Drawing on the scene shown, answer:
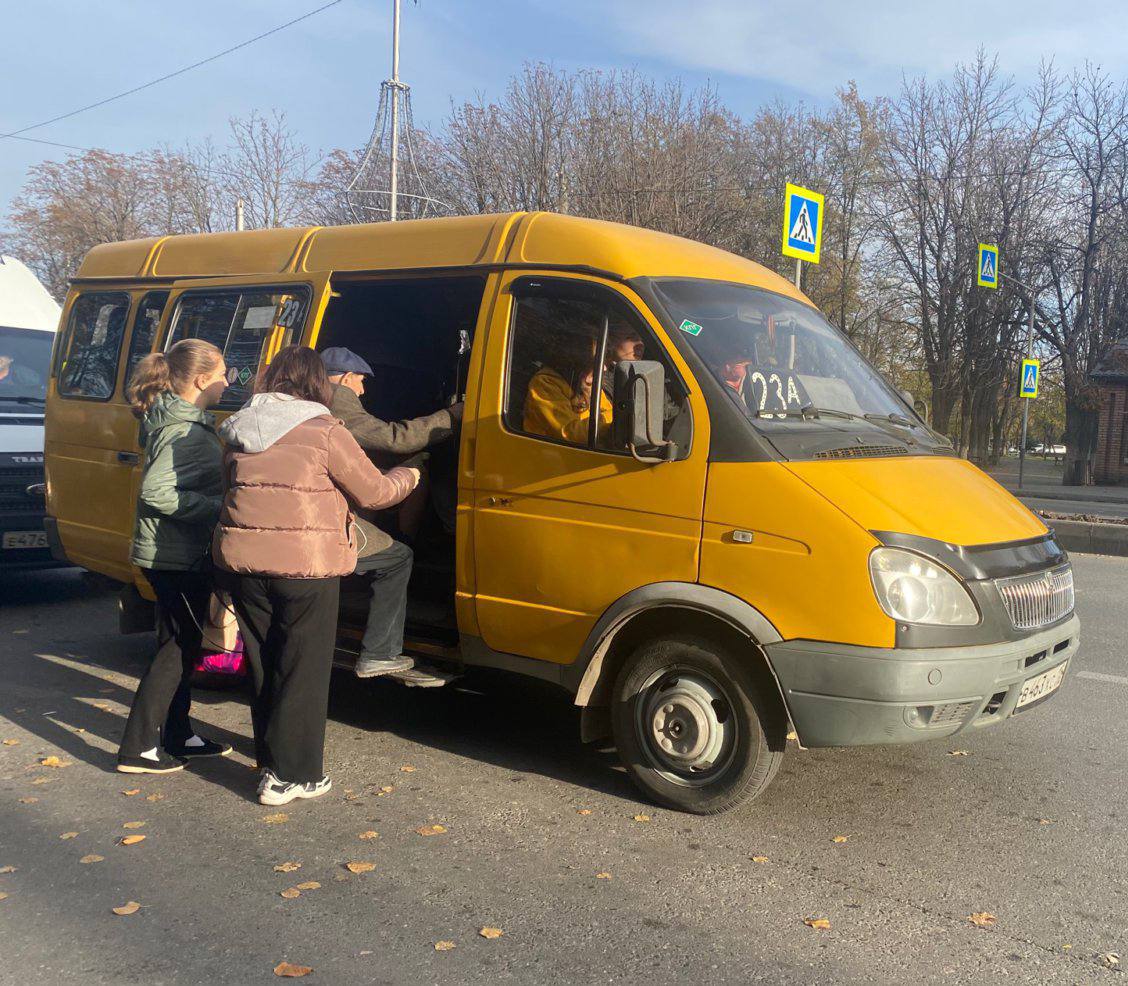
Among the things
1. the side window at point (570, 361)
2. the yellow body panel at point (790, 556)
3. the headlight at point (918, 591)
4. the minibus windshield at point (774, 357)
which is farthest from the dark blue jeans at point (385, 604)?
the headlight at point (918, 591)

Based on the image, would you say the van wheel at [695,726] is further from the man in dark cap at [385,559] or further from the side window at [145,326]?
the side window at [145,326]

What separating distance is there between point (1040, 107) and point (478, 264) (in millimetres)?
33026

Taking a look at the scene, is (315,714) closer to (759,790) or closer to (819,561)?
(759,790)

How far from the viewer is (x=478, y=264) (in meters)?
5.26

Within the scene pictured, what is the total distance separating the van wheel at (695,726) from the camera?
172 inches

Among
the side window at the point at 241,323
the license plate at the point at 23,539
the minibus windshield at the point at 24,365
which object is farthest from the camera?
the minibus windshield at the point at 24,365

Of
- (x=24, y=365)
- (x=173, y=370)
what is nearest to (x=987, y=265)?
(x=24, y=365)

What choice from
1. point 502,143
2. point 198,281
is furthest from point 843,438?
point 502,143

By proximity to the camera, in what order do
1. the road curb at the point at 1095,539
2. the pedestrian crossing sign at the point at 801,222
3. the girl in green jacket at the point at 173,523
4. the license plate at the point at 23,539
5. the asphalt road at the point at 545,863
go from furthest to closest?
1. the road curb at the point at 1095,539
2. the pedestrian crossing sign at the point at 801,222
3. the license plate at the point at 23,539
4. the girl in green jacket at the point at 173,523
5. the asphalt road at the point at 545,863

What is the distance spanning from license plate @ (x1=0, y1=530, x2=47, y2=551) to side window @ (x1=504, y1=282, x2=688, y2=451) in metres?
5.06

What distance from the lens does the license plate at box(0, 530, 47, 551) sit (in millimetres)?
8359

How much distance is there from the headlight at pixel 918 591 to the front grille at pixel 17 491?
6.90 meters

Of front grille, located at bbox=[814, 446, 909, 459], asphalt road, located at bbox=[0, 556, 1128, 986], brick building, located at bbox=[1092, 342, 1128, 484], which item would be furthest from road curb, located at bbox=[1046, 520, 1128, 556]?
brick building, located at bbox=[1092, 342, 1128, 484]

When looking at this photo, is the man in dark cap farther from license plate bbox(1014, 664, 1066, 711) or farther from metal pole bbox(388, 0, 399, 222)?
metal pole bbox(388, 0, 399, 222)
